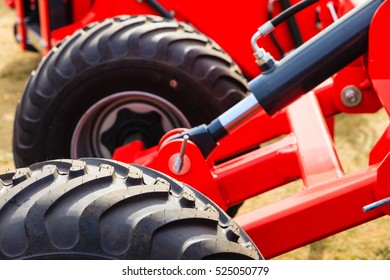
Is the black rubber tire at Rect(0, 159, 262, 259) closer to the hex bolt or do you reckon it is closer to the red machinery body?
the hex bolt

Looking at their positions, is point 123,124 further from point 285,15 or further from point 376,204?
point 376,204

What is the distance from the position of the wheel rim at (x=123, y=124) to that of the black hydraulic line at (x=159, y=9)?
3.10ft

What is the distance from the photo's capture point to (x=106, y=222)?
1965 mm

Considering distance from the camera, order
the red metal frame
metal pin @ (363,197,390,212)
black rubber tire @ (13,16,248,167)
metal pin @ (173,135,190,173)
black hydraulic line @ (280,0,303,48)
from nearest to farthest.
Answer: metal pin @ (363,197,390,212), the red metal frame, metal pin @ (173,135,190,173), black rubber tire @ (13,16,248,167), black hydraulic line @ (280,0,303,48)

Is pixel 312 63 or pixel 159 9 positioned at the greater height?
pixel 312 63

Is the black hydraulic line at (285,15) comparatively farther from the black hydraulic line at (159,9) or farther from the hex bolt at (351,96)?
the black hydraulic line at (159,9)

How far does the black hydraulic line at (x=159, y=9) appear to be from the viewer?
4.27 m

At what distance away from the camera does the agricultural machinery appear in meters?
1.98

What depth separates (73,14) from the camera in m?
4.69

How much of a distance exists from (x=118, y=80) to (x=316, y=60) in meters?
1.06

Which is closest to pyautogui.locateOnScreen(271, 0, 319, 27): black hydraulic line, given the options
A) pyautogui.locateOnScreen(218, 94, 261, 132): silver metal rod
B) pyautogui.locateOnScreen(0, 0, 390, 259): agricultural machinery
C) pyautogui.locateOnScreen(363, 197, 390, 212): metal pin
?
pyautogui.locateOnScreen(0, 0, 390, 259): agricultural machinery

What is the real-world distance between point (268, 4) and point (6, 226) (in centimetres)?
254

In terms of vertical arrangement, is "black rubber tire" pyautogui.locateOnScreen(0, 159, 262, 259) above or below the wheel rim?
above

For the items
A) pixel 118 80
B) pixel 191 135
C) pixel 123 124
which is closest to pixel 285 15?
pixel 191 135
